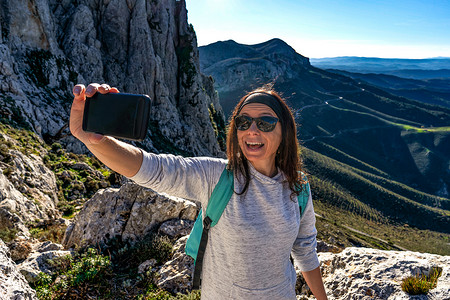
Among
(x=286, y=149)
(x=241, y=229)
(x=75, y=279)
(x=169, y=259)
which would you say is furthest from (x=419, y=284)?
(x=75, y=279)

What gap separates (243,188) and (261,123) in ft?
2.25

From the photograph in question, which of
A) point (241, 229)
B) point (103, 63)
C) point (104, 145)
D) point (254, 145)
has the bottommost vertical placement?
point (241, 229)

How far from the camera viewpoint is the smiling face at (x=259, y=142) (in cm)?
241

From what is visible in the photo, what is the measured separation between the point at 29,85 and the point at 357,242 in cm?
5967

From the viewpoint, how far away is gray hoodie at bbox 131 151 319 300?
2188 millimetres

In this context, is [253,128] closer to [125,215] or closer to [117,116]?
[117,116]

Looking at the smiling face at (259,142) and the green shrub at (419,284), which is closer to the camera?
the smiling face at (259,142)

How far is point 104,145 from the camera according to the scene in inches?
75.5

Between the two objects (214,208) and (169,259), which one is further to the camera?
(169,259)

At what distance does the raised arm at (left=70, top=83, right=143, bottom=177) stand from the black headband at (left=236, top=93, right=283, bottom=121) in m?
1.29

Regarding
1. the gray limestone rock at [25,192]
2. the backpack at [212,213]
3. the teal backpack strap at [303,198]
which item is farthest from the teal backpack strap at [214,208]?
the gray limestone rock at [25,192]

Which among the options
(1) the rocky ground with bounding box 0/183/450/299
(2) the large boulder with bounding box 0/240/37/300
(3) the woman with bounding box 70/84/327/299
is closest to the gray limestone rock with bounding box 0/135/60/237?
(1) the rocky ground with bounding box 0/183/450/299

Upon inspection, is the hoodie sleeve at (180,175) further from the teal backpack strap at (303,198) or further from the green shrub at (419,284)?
the green shrub at (419,284)

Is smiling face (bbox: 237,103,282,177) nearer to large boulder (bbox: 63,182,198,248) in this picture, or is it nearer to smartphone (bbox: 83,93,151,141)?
smartphone (bbox: 83,93,151,141)
